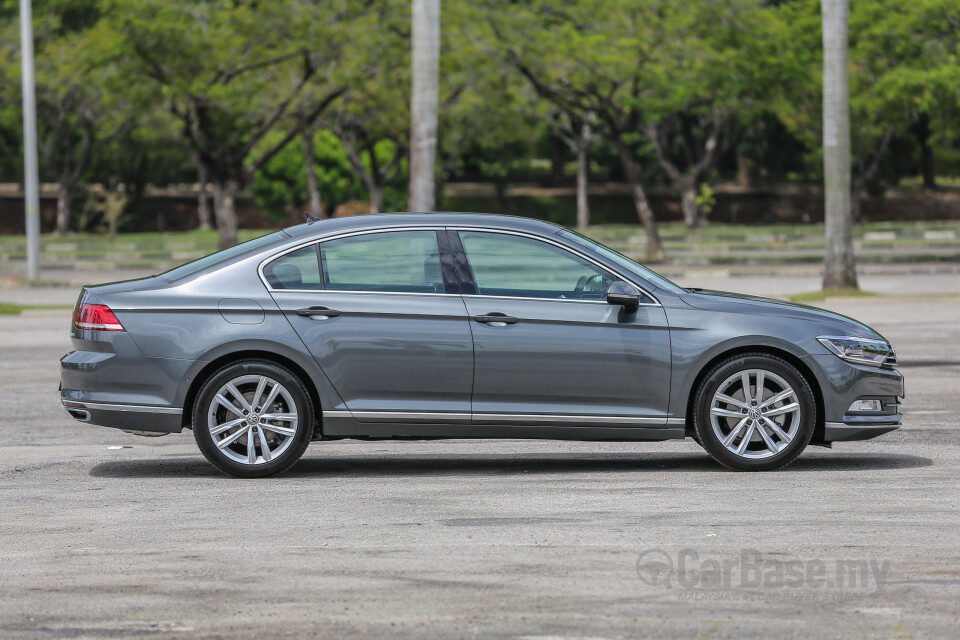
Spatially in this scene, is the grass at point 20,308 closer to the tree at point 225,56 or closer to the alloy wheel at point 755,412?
the tree at point 225,56

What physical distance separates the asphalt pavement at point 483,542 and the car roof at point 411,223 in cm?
148

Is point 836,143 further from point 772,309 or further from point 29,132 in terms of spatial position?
point 29,132

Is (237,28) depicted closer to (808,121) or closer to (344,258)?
(808,121)

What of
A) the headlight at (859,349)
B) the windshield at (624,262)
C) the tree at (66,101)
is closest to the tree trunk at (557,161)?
the tree at (66,101)

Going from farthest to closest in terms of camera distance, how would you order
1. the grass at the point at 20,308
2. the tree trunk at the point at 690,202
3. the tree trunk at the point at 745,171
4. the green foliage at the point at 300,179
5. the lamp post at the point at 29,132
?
the tree trunk at the point at 745,171 → the green foliage at the point at 300,179 → the tree trunk at the point at 690,202 → the lamp post at the point at 29,132 → the grass at the point at 20,308

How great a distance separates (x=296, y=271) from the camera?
27.0 ft

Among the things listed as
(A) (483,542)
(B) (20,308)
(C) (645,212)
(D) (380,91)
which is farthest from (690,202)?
(A) (483,542)

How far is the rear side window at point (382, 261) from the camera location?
8.20 m

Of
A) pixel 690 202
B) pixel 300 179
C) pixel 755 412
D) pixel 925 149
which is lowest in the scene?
pixel 755 412

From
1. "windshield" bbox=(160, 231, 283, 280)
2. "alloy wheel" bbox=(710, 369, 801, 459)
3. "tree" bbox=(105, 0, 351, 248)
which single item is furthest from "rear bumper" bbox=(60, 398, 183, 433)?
"tree" bbox=(105, 0, 351, 248)

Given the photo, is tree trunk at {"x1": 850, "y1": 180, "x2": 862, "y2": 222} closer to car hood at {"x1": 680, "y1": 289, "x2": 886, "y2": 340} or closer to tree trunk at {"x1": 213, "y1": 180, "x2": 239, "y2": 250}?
tree trunk at {"x1": 213, "y1": 180, "x2": 239, "y2": 250}

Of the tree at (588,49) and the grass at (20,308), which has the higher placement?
the tree at (588,49)

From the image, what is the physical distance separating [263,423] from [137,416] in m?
0.74

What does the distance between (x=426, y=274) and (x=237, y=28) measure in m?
28.7
